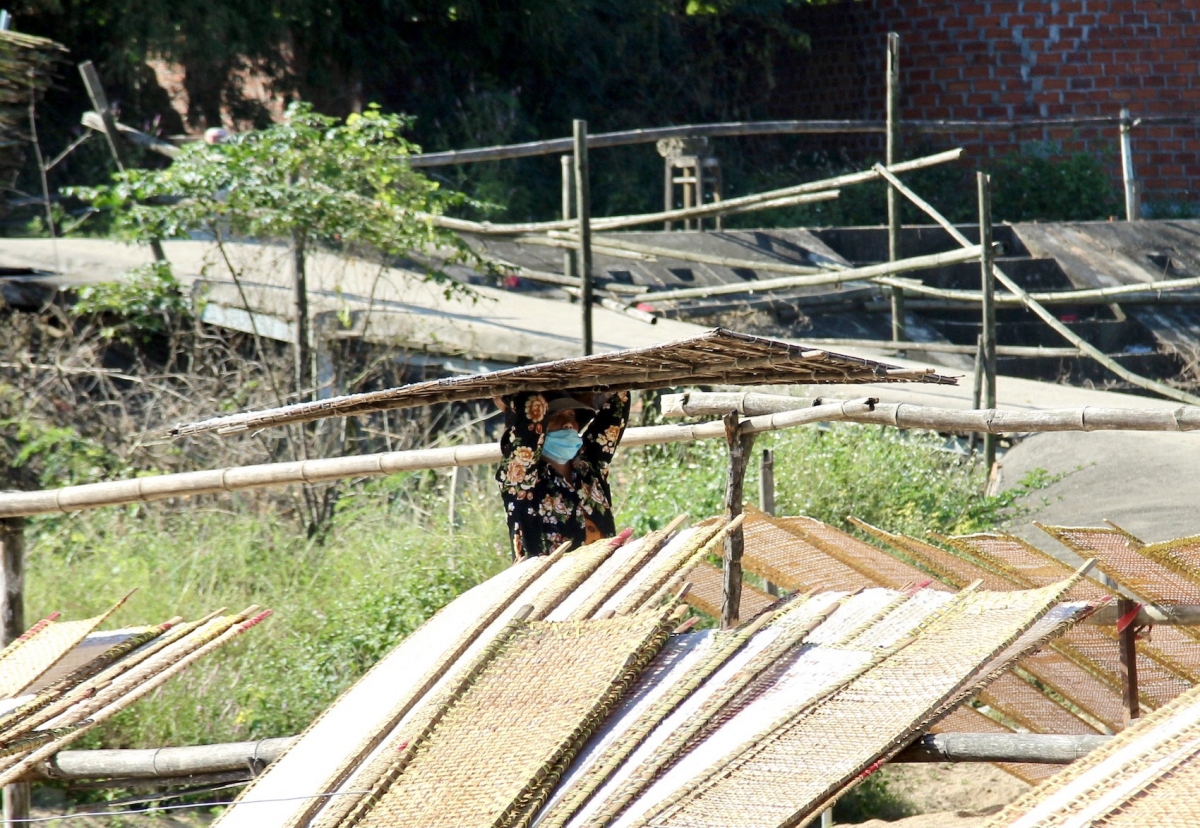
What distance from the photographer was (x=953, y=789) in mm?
5730

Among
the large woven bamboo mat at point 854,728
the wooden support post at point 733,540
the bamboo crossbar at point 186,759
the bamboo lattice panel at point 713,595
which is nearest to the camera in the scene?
the large woven bamboo mat at point 854,728

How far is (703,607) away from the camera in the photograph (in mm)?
4082

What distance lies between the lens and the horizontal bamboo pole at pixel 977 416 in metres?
3.53

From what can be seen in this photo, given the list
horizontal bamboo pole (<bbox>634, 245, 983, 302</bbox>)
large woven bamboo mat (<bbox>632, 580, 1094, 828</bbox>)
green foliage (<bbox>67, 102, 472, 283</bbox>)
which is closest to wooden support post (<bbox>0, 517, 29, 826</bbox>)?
large woven bamboo mat (<bbox>632, 580, 1094, 828</bbox>)

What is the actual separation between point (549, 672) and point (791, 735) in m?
0.45

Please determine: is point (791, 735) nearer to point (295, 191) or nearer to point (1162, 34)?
point (295, 191)

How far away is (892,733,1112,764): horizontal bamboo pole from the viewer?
2.29 meters

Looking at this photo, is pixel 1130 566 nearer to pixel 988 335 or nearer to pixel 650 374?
pixel 650 374

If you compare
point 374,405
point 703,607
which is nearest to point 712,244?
point 703,607

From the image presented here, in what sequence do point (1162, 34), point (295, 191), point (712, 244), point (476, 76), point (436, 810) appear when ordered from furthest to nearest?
point (1162, 34), point (476, 76), point (712, 244), point (295, 191), point (436, 810)

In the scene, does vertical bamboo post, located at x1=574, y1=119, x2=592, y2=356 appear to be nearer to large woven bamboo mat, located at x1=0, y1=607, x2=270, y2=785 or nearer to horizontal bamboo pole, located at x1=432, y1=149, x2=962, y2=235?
horizontal bamboo pole, located at x1=432, y1=149, x2=962, y2=235

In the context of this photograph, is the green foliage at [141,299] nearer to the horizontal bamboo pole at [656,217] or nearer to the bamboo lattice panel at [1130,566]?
the horizontal bamboo pole at [656,217]

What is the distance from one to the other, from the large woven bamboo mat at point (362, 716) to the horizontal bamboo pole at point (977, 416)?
3.47 feet

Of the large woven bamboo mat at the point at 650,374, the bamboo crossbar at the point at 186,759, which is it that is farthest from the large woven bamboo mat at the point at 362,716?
the large woven bamboo mat at the point at 650,374
